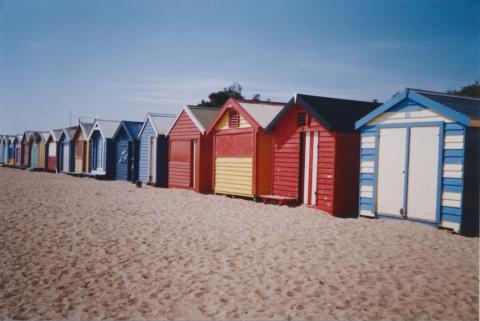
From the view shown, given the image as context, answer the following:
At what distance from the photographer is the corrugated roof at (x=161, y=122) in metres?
22.9

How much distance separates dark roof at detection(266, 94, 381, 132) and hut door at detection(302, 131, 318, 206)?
75 cm

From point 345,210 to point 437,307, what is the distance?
8.09 meters

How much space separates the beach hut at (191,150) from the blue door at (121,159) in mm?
5490

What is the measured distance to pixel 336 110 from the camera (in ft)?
45.8

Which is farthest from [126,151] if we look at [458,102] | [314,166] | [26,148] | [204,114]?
[26,148]

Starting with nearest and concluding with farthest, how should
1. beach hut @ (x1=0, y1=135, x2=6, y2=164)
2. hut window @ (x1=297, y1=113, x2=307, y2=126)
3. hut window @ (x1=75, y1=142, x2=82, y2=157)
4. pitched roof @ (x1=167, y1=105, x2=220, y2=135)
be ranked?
1. hut window @ (x1=297, y1=113, x2=307, y2=126)
2. pitched roof @ (x1=167, y1=105, x2=220, y2=135)
3. hut window @ (x1=75, y1=142, x2=82, y2=157)
4. beach hut @ (x1=0, y1=135, x2=6, y2=164)

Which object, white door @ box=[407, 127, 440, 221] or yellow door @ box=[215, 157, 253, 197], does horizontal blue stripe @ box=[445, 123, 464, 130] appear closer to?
white door @ box=[407, 127, 440, 221]

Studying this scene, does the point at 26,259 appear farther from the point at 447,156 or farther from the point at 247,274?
the point at 447,156

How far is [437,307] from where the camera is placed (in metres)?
5.11

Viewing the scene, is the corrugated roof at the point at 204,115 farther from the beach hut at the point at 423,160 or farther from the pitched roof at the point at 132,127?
the beach hut at the point at 423,160

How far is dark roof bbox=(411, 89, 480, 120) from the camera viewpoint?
385 inches

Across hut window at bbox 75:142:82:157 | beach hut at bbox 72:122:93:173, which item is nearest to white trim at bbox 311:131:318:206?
beach hut at bbox 72:122:93:173

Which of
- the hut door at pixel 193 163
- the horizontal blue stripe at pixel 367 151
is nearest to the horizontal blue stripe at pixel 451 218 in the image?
the horizontal blue stripe at pixel 367 151

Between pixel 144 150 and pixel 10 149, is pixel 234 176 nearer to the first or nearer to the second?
pixel 144 150
